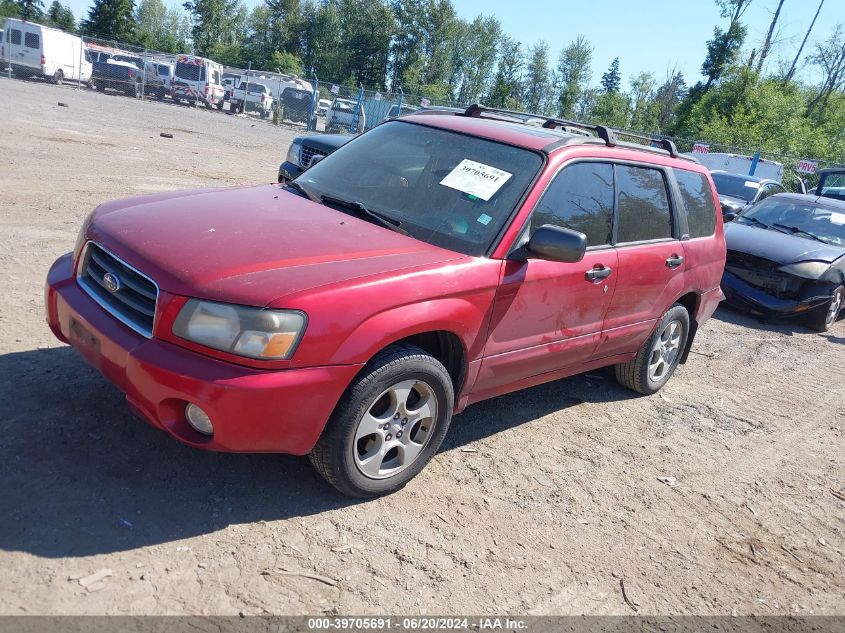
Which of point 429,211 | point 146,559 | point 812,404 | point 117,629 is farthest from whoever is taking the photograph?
point 812,404

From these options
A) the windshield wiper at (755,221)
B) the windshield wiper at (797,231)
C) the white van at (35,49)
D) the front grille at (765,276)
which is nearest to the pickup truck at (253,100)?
the white van at (35,49)

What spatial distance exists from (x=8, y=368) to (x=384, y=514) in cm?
236

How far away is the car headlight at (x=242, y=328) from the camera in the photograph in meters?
2.81

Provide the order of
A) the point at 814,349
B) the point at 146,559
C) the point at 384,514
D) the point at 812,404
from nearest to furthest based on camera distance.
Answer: the point at 146,559 < the point at 384,514 < the point at 812,404 < the point at 814,349

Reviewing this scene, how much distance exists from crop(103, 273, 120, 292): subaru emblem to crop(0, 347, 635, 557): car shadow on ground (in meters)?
0.81

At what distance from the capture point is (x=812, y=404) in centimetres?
618

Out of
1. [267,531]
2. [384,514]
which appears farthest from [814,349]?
[267,531]

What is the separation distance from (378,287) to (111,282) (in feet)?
4.08

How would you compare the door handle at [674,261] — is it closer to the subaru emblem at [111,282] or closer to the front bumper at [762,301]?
the subaru emblem at [111,282]

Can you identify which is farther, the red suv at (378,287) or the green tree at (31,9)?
the green tree at (31,9)

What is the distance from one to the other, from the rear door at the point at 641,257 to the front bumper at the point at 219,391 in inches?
89.6

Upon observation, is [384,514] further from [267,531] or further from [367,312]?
[367,312]

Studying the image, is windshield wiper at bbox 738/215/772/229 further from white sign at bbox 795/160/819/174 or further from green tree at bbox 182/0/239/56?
green tree at bbox 182/0/239/56

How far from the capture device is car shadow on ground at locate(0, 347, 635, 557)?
2.84 m
